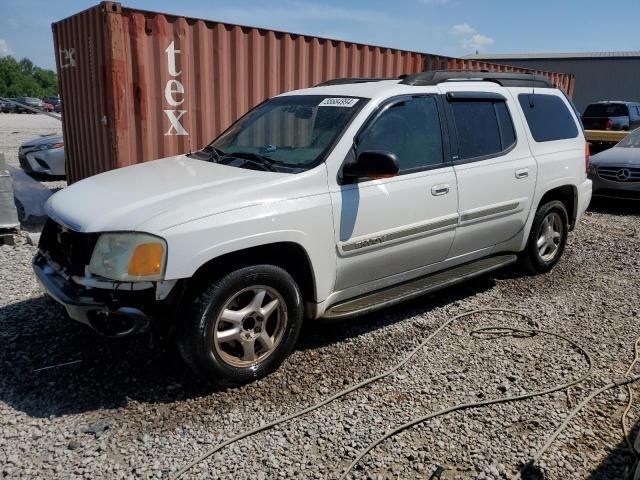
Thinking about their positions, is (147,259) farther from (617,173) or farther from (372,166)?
(617,173)

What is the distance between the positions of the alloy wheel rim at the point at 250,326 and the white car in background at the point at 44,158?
840cm

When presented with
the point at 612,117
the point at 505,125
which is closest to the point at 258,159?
the point at 505,125

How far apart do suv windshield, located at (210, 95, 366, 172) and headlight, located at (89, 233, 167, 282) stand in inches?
41.1

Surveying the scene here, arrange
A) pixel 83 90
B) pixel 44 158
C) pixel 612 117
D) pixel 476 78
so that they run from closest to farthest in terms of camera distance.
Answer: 1. pixel 476 78
2. pixel 83 90
3. pixel 44 158
4. pixel 612 117

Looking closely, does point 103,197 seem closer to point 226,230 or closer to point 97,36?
point 226,230

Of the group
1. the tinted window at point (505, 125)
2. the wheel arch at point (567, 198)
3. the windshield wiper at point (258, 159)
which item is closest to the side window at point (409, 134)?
the windshield wiper at point (258, 159)

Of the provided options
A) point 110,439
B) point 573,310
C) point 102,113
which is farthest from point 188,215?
point 102,113

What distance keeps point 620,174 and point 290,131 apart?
736cm

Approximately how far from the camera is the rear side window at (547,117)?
5070 mm

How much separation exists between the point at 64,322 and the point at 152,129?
2.77 metres

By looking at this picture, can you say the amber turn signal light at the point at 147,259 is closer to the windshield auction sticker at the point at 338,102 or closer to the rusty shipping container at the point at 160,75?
the windshield auction sticker at the point at 338,102

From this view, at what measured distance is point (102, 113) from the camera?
623cm

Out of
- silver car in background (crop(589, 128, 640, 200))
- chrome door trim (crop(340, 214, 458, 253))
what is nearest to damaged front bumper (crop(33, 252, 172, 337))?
chrome door trim (crop(340, 214, 458, 253))

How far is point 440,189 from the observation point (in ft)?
13.5
